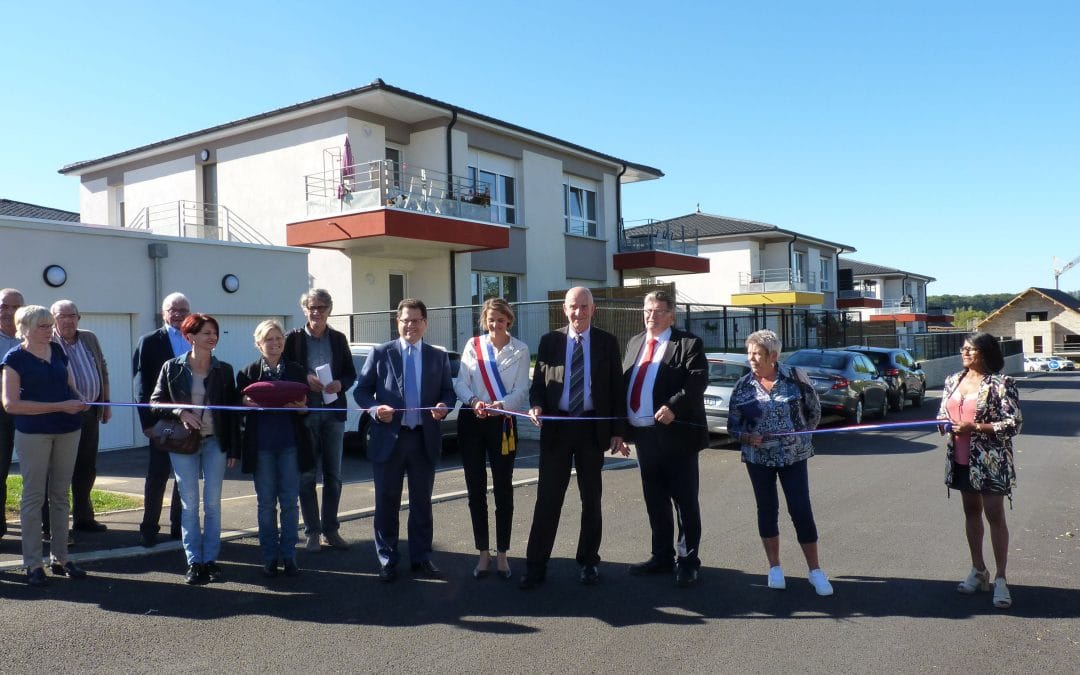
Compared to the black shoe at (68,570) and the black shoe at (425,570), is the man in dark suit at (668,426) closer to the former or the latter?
the black shoe at (425,570)

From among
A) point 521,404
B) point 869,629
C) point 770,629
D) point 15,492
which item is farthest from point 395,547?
point 15,492

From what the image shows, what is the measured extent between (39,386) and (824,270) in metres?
52.6

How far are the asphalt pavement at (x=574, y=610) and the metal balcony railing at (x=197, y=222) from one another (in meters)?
16.4

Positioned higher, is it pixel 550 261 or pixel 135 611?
pixel 550 261

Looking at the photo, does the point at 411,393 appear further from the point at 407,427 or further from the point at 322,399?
the point at 322,399

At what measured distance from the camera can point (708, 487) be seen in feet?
31.7

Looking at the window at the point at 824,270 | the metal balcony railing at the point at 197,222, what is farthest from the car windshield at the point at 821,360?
the window at the point at 824,270

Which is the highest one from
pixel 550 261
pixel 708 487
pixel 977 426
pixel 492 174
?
pixel 492 174

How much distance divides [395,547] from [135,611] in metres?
1.70

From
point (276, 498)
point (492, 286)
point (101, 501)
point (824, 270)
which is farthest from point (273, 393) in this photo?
point (824, 270)

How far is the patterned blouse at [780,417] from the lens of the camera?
217 inches

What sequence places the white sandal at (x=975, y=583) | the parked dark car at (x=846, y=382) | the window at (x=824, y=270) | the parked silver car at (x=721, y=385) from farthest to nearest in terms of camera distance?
the window at (x=824, y=270)
the parked dark car at (x=846, y=382)
the parked silver car at (x=721, y=385)
the white sandal at (x=975, y=583)

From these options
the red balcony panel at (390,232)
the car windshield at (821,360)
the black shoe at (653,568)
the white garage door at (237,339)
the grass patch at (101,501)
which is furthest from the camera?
the red balcony panel at (390,232)

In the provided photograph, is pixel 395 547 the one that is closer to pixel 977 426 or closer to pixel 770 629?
pixel 770 629
